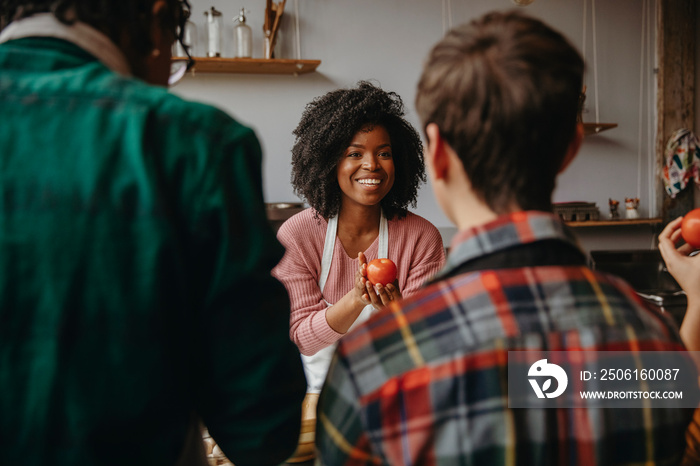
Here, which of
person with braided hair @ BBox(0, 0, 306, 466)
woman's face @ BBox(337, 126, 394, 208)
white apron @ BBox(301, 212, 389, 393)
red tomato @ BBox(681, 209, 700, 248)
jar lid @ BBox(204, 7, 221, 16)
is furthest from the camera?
jar lid @ BBox(204, 7, 221, 16)

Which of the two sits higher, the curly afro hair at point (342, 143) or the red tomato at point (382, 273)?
the curly afro hair at point (342, 143)

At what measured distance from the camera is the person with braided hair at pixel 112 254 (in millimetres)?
531

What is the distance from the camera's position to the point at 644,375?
651mm

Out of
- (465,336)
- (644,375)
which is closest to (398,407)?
(465,336)

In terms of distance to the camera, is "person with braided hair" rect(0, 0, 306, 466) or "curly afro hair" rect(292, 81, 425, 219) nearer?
"person with braided hair" rect(0, 0, 306, 466)

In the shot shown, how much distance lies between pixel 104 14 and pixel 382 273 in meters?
1.24

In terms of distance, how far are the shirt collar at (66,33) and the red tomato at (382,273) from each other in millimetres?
1206

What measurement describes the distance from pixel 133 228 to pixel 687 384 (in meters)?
0.72

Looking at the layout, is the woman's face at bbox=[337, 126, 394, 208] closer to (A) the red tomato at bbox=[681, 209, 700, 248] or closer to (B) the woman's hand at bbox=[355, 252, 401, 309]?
(B) the woman's hand at bbox=[355, 252, 401, 309]

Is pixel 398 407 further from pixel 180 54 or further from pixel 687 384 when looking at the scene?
pixel 180 54

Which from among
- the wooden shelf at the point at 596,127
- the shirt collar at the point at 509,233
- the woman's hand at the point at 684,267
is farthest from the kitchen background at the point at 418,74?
the shirt collar at the point at 509,233

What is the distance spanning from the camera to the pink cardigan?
1.99 metres

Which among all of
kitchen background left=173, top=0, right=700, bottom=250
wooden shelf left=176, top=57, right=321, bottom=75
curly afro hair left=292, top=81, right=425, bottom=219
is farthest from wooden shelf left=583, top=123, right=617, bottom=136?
curly afro hair left=292, top=81, right=425, bottom=219

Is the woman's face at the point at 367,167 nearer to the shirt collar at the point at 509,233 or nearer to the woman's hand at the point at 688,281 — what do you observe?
the woman's hand at the point at 688,281
